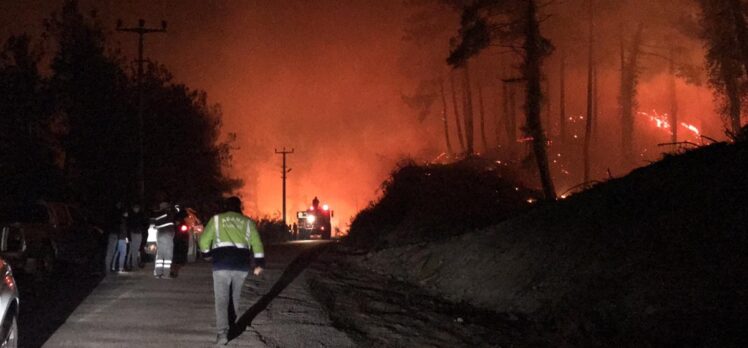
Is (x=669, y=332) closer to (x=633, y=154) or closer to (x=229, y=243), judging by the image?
(x=229, y=243)

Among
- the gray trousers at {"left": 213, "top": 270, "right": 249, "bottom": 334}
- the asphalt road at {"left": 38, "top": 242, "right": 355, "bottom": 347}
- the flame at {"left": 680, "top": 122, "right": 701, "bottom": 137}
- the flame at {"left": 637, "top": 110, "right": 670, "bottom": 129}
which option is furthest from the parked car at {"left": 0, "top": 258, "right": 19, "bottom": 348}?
the flame at {"left": 637, "top": 110, "right": 670, "bottom": 129}

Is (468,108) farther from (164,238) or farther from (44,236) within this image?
(44,236)

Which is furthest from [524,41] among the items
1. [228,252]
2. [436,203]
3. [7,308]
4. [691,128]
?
[691,128]

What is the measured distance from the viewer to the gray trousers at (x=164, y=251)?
52.8 ft

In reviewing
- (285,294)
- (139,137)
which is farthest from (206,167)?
(285,294)

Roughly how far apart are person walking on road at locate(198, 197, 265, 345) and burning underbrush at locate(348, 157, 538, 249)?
1479 centimetres

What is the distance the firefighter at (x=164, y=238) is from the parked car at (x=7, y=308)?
26.8 ft

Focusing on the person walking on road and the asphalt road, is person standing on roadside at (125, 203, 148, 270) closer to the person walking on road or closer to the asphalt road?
the asphalt road

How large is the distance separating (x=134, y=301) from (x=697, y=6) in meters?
35.2

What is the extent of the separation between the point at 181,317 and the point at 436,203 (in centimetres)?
1869

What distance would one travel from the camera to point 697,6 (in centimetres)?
4006

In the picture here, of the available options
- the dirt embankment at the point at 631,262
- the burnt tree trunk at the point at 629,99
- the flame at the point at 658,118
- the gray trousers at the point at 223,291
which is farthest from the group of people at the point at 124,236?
the flame at the point at 658,118

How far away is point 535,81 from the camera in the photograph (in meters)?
29.2

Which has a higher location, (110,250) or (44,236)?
(44,236)
